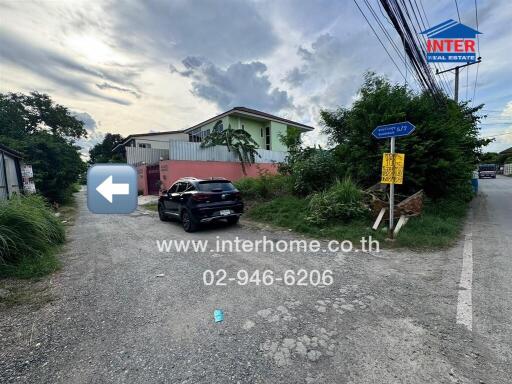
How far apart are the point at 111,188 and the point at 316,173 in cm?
728

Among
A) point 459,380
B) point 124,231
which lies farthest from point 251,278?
point 124,231

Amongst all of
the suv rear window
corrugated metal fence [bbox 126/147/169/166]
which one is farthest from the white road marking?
corrugated metal fence [bbox 126/147/169/166]

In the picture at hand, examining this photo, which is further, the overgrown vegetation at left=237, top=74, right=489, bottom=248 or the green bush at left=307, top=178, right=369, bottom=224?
the green bush at left=307, top=178, right=369, bottom=224

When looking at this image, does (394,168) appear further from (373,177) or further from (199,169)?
(199,169)

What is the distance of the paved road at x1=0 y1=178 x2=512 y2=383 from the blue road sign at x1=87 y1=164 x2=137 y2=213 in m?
1.20

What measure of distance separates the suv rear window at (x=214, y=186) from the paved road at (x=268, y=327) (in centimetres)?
297

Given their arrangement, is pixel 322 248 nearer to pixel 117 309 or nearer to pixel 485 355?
pixel 485 355

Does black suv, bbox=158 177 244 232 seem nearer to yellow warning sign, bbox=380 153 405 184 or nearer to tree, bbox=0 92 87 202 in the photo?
yellow warning sign, bbox=380 153 405 184

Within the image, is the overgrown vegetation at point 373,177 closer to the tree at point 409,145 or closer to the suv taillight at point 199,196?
the tree at point 409,145

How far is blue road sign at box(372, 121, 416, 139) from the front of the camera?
5364mm

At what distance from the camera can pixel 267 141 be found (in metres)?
26.7

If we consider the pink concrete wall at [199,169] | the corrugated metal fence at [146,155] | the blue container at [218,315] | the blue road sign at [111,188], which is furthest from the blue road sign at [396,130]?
the corrugated metal fence at [146,155]

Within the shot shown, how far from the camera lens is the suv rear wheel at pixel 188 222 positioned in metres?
7.33

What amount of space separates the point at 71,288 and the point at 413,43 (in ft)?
33.4
